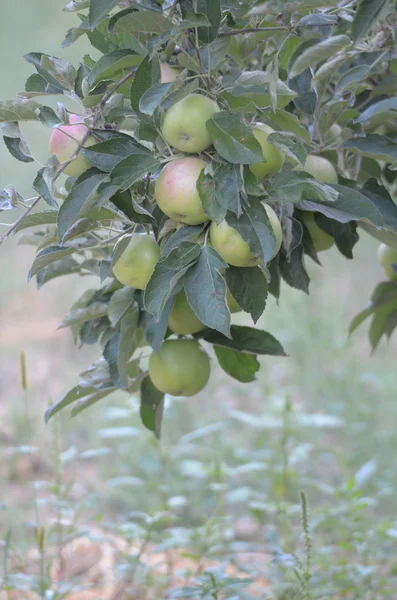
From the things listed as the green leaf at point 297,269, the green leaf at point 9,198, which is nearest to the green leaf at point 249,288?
the green leaf at point 297,269

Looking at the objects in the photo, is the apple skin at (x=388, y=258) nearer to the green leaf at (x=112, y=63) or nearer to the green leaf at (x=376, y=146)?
the green leaf at (x=376, y=146)

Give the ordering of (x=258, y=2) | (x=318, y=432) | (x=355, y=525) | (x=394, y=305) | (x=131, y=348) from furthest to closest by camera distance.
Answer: (x=318, y=432), (x=355, y=525), (x=394, y=305), (x=131, y=348), (x=258, y=2)

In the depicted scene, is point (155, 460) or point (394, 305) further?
point (155, 460)

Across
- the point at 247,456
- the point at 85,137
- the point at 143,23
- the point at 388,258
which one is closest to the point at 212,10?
the point at 143,23

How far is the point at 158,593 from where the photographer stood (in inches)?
55.1

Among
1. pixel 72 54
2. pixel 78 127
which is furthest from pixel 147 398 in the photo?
pixel 72 54

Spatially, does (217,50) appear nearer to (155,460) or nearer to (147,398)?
(147,398)

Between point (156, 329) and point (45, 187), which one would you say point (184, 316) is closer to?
point (156, 329)

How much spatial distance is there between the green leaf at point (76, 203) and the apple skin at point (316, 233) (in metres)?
0.30

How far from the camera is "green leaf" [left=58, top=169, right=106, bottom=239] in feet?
2.00

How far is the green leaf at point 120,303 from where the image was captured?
750 mm

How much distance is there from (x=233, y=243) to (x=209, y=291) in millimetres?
48

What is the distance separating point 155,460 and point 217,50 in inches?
66.8

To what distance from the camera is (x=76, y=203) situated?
24.1 inches
